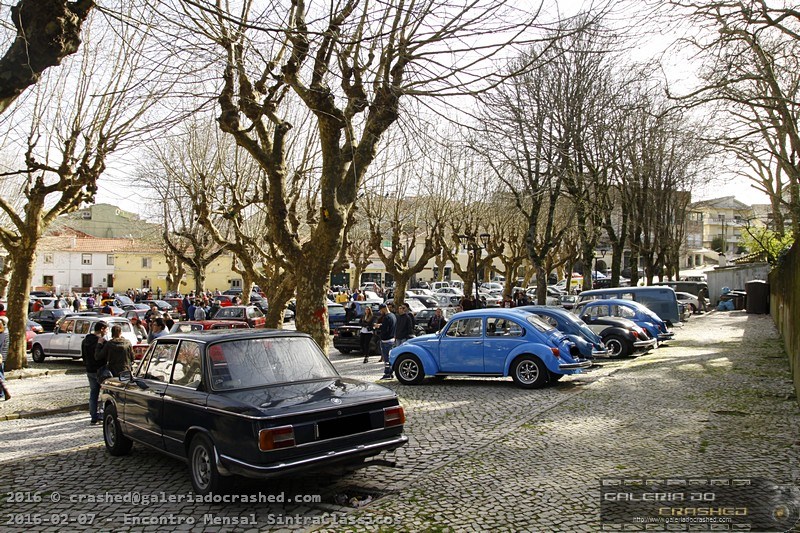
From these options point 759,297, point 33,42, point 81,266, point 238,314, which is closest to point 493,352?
point 33,42

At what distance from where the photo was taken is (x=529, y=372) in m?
12.3

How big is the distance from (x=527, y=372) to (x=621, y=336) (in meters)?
6.48

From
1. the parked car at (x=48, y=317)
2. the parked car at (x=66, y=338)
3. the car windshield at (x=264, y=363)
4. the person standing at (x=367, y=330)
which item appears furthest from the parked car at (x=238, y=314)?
the car windshield at (x=264, y=363)

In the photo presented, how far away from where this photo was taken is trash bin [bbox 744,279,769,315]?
34.2m

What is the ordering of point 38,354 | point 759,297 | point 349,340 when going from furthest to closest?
1. point 759,297
2. point 349,340
3. point 38,354

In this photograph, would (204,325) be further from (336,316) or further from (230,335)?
(230,335)

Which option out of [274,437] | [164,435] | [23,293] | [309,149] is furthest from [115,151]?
[274,437]

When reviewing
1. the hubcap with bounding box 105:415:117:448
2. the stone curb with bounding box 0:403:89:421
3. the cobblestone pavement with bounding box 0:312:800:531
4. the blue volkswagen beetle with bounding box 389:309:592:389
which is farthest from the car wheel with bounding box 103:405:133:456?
the blue volkswagen beetle with bounding box 389:309:592:389

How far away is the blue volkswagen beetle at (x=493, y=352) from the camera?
12.2 meters

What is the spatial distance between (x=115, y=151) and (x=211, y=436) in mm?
11866

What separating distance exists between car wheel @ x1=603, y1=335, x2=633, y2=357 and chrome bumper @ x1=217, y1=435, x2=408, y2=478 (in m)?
13.2

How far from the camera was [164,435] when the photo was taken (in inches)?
252

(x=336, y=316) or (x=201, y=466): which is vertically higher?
(x=336, y=316)

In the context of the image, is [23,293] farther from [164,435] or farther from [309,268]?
[164,435]
